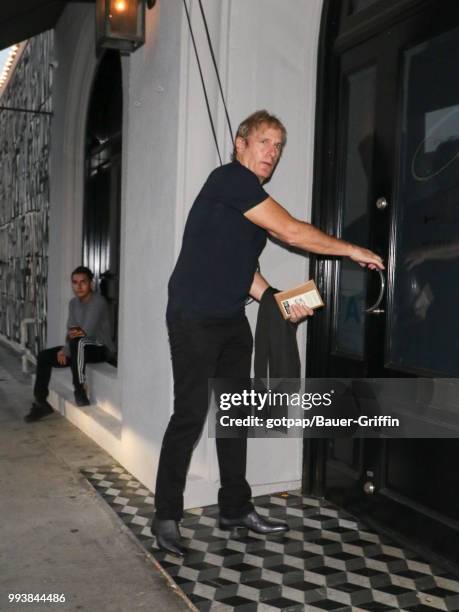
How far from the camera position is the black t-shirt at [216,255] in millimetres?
2646

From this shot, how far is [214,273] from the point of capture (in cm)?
267

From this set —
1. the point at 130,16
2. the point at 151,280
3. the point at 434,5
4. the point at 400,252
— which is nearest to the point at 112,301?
the point at 151,280

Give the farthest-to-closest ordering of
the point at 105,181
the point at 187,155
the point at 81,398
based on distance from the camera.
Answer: the point at 105,181
the point at 81,398
the point at 187,155

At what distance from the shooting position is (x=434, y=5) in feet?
8.68

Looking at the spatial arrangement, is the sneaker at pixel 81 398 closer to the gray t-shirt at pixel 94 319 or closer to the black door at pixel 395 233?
the gray t-shirt at pixel 94 319

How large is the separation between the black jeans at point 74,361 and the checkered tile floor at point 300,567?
1898 millimetres

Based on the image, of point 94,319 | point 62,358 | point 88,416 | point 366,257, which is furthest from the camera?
point 62,358

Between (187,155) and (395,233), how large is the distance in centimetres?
102

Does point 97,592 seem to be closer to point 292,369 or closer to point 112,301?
point 292,369

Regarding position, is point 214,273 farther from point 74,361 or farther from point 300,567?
point 74,361

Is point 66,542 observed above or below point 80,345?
below

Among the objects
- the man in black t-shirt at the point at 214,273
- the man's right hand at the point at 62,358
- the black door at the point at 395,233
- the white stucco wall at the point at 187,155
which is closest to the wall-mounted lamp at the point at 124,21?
the white stucco wall at the point at 187,155

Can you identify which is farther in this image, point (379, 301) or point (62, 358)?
point (62, 358)

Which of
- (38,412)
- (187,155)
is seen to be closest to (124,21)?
(187,155)
